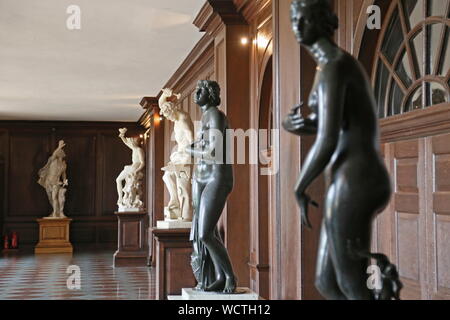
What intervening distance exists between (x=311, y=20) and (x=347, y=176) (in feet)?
1.66

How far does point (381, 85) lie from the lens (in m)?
3.67

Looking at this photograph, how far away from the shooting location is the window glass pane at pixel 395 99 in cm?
346

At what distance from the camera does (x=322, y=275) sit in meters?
1.97

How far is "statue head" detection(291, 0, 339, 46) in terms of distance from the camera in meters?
2.02

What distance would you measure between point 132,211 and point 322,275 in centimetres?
1106

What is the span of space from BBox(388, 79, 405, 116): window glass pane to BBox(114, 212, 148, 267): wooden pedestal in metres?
9.67

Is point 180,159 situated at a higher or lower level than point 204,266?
higher

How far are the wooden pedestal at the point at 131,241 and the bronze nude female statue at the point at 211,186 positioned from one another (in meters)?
8.55

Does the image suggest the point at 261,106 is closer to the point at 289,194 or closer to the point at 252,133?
the point at 252,133

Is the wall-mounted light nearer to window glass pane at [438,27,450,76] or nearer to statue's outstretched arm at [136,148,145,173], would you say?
statue's outstretched arm at [136,148,145,173]

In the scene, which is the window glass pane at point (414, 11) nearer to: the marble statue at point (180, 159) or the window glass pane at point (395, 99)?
the window glass pane at point (395, 99)

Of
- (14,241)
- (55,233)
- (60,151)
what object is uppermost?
(60,151)

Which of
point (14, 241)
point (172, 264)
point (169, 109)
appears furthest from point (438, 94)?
point (14, 241)

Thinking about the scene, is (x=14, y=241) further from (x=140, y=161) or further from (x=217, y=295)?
(x=217, y=295)
